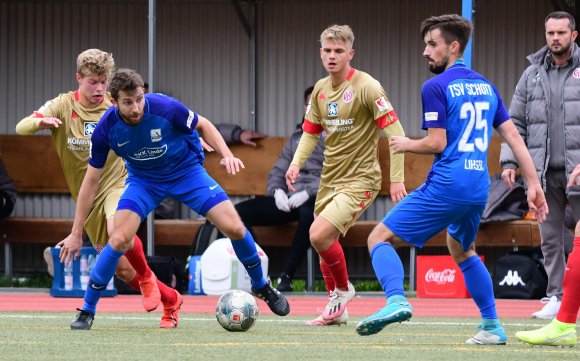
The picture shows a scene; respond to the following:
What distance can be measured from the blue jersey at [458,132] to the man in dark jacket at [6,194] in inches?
348

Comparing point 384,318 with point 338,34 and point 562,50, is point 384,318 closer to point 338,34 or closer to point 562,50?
point 338,34

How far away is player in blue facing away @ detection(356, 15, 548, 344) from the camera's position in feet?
20.4

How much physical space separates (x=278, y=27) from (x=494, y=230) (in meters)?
4.00

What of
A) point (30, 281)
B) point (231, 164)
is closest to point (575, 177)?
point (231, 164)

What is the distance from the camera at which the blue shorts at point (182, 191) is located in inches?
306

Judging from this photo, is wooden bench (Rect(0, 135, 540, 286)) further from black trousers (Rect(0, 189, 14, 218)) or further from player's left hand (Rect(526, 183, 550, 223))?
player's left hand (Rect(526, 183, 550, 223))

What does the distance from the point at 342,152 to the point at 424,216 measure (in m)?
2.33

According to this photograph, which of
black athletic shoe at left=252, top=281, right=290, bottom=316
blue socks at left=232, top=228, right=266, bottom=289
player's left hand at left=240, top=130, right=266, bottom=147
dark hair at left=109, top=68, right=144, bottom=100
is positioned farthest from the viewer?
player's left hand at left=240, top=130, right=266, bottom=147

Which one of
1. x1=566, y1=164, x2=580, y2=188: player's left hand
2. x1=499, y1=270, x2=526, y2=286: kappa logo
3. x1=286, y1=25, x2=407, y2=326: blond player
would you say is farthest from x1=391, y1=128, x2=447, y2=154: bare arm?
x1=499, y1=270, x2=526, y2=286: kappa logo

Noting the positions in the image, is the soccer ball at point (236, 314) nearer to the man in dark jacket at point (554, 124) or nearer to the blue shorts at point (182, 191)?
the blue shorts at point (182, 191)

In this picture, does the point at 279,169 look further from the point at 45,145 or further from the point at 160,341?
the point at 160,341

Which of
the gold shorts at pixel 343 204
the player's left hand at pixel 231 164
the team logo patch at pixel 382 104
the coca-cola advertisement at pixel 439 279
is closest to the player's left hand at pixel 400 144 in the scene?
the player's left hand at pixel 231 164

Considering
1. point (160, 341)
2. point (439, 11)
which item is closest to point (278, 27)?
point (439, 11)

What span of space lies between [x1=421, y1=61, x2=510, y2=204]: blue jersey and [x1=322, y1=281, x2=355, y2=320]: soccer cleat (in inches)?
89.0
